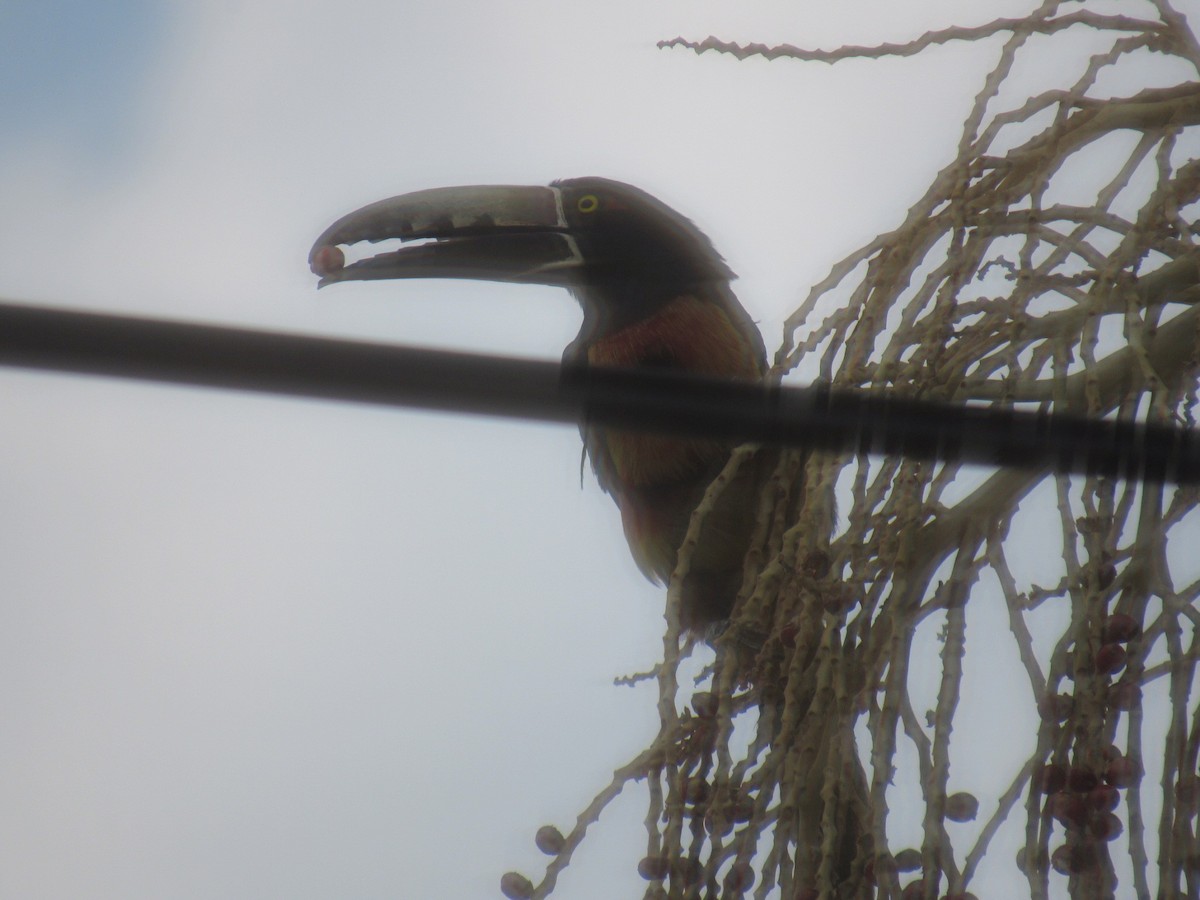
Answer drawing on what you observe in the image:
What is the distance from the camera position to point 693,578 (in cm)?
314

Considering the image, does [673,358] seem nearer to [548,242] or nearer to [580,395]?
[548,242]

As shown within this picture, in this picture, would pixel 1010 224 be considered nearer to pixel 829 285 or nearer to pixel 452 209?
pixel 829 285

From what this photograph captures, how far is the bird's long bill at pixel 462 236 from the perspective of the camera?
141 inches

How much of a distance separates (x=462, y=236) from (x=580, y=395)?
2.59 metres

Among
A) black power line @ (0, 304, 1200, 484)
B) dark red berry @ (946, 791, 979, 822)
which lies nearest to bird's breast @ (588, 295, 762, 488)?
dark red berry @ (946, 791, 979, 822)

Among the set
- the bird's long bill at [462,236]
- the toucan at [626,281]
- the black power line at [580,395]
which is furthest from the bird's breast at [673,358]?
the black power line at [580,395]

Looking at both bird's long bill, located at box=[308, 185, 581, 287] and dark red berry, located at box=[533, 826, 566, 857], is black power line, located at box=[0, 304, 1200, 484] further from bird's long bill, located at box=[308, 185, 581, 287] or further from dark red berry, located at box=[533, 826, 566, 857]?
bird's long bill, located at box=[308, 185, 581, 287]

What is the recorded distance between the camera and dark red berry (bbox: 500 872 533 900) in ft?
5.28

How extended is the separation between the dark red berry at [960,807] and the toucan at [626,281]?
1.37 meters

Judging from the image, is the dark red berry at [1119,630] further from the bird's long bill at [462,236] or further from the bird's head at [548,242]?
the bird's long bill at [462,236]

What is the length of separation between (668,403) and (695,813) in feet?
1.95

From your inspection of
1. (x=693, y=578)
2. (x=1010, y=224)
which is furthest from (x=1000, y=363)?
(x=693, y=578)

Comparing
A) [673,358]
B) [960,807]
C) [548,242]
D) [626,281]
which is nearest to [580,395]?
[960,807]

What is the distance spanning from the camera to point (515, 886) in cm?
162
